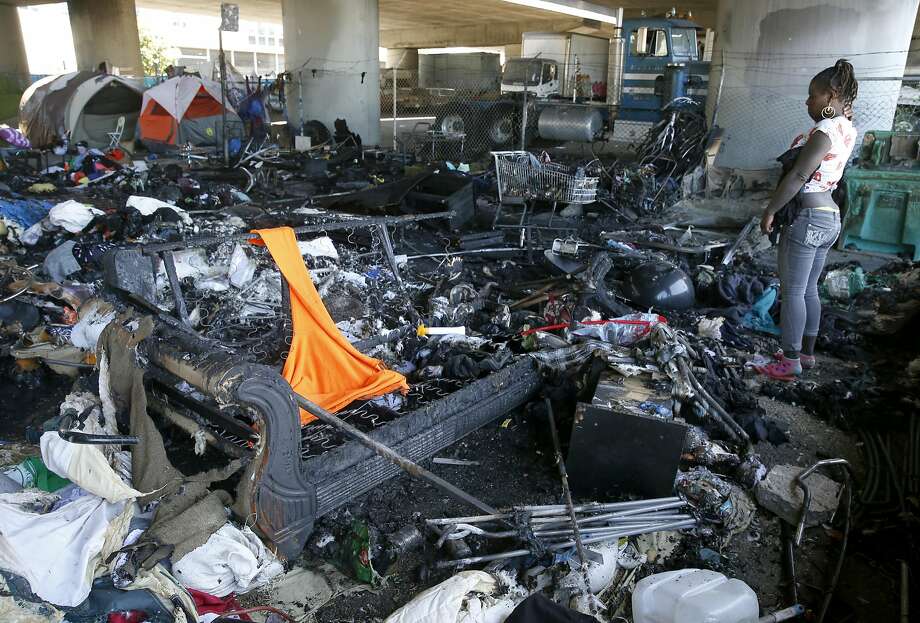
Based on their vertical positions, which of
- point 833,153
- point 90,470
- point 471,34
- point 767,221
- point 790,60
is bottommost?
point 90,470

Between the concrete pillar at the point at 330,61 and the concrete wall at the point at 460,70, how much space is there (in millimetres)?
7312

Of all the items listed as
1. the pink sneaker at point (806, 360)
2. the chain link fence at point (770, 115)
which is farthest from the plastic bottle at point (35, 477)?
the chain link fence at point (770, 115)

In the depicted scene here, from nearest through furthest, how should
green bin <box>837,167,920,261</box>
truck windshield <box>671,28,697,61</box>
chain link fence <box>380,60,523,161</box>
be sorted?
green bin <box>837,167,920,261</box>
chain link fence <box>380,60,523,161</box>
truck windshield <box>671,28,697,61</box>

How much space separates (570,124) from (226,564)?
14360 millimetres

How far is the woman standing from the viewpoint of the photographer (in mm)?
4020

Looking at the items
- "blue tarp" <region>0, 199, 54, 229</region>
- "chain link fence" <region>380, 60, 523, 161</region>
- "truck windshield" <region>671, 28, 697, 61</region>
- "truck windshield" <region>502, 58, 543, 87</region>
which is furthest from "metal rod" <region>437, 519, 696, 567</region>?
"truck windshield" <region>502, 58, 543, 87</region>

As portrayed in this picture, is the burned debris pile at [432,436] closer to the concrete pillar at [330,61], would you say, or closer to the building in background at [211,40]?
the concrete pillar at [330,61]

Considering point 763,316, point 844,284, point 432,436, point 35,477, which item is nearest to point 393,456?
point 432,436

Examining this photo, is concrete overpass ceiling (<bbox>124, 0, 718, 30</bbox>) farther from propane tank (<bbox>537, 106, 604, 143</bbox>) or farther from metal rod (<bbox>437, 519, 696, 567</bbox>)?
metal rod (<bbox>437, 519, 696, 567</bbox>)

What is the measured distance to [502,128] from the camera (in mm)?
15727

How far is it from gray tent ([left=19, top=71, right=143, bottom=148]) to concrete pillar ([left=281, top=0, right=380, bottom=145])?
13.1 ft

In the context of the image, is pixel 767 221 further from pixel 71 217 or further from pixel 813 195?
pixel 71 217

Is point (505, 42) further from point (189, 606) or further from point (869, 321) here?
point (189, 606)

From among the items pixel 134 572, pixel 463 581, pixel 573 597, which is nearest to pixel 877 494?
pixel 573 597
